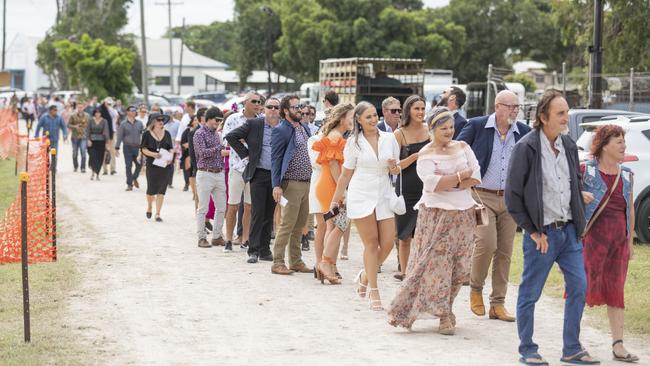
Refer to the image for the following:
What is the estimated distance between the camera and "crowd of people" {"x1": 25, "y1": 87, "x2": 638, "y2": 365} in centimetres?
757

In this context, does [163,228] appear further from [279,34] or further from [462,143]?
[279,34]

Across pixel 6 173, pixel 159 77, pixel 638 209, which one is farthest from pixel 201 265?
pixel 159 77

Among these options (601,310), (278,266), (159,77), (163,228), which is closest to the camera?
(601,310)

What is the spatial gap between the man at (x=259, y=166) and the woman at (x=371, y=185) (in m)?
2.90

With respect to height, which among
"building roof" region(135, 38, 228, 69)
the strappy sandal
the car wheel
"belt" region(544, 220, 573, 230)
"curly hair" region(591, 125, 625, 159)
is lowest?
the strappy sandal

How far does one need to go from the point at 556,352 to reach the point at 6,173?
74.2 feet

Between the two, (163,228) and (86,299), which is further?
(163,228)

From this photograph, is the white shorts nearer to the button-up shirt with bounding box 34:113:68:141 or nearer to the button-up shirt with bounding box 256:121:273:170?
the button-up shirt with bounding box 256:121:273:170

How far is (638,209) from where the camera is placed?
46.5 feet

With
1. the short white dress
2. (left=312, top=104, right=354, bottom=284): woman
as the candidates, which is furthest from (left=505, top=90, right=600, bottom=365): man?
(left=312, top=104, right=354, bottom=284): woman

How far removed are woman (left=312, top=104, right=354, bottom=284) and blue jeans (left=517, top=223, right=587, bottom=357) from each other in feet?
12.0

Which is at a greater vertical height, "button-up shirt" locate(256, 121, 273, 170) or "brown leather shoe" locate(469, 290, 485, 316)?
"button-up shirt" locate(256, 121, 273, 170)

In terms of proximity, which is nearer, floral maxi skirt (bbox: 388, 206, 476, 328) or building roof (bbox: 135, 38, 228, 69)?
floral maxi skirt (bbox: 388, 206, 476, 328)

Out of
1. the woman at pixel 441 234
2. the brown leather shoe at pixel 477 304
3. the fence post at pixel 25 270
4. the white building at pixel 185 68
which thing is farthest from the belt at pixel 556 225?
the white building at pixel 185 68
